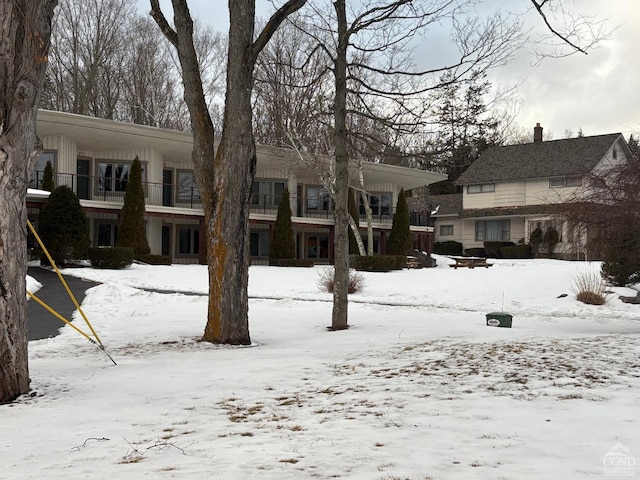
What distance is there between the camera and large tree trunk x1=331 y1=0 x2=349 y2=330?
12070 millimetres

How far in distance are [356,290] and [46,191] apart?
43.6 ft

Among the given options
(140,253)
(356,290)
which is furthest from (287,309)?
(140,253)

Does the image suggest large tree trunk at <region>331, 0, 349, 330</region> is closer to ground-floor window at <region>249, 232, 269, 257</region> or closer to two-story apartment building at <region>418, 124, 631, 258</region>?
ground-floor window at <region>249, 232, 269, 257</region>

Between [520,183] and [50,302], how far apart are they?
110 ft

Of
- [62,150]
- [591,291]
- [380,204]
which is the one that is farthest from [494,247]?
[62,150]

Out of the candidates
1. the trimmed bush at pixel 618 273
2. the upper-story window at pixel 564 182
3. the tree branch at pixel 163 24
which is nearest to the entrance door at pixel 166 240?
the trimmed bush at pixel 618 273

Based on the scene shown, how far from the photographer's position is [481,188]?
42781 millimetres

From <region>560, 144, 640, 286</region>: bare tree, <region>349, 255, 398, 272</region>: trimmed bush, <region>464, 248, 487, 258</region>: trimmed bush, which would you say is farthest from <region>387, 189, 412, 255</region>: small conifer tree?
<region>560, 144, 640, 286</region>: bare tree

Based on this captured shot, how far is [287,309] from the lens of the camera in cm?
1588

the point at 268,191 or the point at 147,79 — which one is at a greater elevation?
the point at 147,79

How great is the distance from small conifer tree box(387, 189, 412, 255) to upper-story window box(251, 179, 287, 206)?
6.59m

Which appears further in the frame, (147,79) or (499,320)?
(147,79)

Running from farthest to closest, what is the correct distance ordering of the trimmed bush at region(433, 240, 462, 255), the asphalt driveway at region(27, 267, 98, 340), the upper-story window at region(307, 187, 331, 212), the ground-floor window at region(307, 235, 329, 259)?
the trimmed bush at region(433, 240, 462, 255)
the ground-floor window at region(307, 235, 329, 259)
the upper-story window at region(307, 187, 331, 212)
the asphalt driveway at region(27, 267, 98, 340)

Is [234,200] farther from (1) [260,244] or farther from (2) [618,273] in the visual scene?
(1) [260,244]
